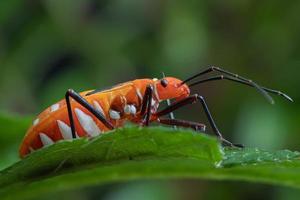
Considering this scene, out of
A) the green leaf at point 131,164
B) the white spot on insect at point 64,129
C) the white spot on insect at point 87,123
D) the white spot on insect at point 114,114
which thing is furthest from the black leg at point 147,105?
the green leaf at point 131,164

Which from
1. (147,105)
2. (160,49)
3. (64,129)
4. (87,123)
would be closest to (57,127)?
(64,129)

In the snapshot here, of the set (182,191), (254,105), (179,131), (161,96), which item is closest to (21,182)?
(179,131)

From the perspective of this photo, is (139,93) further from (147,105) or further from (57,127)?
(57,127)

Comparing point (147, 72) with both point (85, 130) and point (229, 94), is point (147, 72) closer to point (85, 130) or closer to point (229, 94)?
point (229, 94)

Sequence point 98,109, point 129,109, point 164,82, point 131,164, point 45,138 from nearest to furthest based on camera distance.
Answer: point 131,164, point 45,138, point 98,109, point 129,109, point 164,82

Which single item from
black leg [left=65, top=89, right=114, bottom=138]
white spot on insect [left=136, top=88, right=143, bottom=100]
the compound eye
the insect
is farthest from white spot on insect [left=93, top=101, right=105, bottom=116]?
the compound eye
